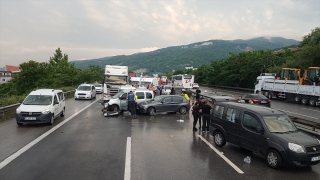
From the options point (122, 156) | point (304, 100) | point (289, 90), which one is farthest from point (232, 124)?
point (289, 90)

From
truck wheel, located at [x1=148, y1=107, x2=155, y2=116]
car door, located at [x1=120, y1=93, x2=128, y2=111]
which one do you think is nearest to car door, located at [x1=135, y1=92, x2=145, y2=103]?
car door, located at [x1=120, y1=93, x2=128, y2=111]

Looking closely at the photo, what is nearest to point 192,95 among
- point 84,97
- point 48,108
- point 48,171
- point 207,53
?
point 84,97

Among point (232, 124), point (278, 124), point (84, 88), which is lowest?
point (84, 88)

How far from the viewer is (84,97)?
98.3 ft

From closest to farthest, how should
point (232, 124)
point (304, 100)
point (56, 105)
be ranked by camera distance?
point (232, 124) → point (56, 105) → point (304, 100)

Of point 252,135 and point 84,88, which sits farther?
point 84,88

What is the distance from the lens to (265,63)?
53.6 metres

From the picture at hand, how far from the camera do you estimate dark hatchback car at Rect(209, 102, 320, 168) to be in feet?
24.3

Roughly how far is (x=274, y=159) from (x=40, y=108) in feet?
36.3

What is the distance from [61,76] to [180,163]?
48574 millimetres

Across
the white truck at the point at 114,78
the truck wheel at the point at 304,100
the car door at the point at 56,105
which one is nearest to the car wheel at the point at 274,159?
the car door at the point at 56,105

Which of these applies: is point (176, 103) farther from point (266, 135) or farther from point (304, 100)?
point (304, 100)

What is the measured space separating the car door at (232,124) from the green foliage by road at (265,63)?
122ft

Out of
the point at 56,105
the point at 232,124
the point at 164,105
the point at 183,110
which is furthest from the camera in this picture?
the point at 183,110
